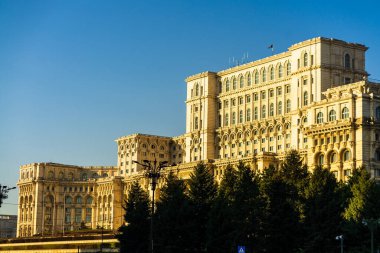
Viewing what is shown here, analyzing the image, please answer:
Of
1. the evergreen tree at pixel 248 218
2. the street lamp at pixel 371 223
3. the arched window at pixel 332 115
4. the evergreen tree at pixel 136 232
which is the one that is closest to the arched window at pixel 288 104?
the arched window at pixel 332 115

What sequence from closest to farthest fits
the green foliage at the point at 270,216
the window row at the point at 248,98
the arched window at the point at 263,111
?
the green foliage at the point at 270,216 → the window row at the point at 248,98 → the arched window at the point at 263,111

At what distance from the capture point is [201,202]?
4235 inches

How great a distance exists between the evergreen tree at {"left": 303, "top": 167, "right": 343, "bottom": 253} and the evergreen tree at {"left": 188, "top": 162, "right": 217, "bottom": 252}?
1353 cm

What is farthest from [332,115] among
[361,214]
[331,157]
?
[361,214]

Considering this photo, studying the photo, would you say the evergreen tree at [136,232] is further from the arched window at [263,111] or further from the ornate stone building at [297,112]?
the arched window at [263,111]

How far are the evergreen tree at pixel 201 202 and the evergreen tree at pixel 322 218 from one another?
44.4 feet

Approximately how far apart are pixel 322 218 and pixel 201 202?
18174 millimetres

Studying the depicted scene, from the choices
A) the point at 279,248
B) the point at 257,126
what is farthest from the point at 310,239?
the point at 257,126

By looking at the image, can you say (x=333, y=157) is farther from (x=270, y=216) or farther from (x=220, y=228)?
(x=220, y=228)

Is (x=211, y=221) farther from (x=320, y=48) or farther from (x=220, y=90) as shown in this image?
(x=220, y=90)

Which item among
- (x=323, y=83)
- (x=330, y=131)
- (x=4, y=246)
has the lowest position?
(x=4, y=246)

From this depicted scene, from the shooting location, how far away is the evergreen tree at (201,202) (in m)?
104

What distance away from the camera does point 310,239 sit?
3846 inches

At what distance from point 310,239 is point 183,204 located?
17753mm
